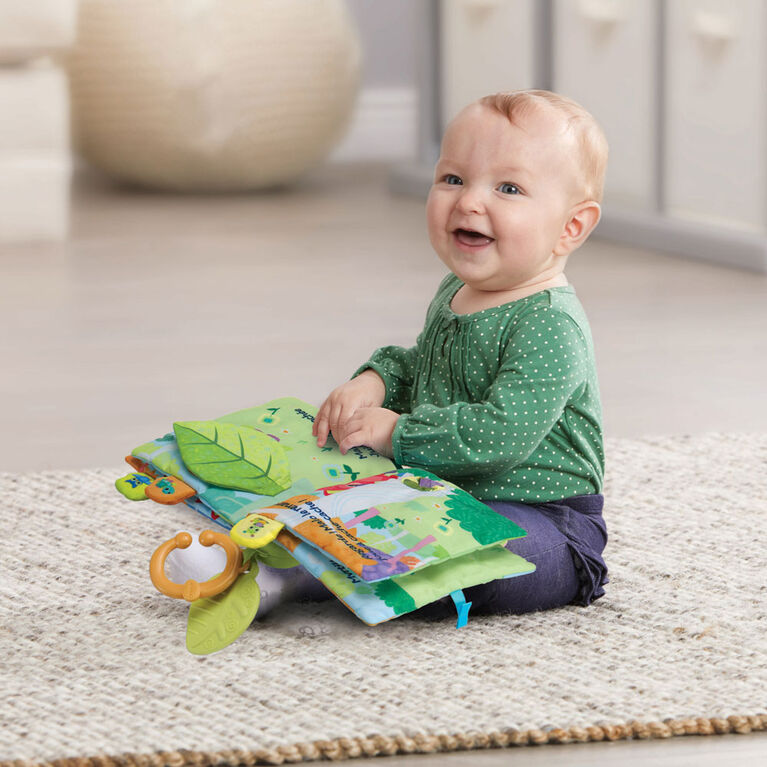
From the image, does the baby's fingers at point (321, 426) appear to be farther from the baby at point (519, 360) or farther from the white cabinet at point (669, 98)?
the white cabinet at point (669, 98)

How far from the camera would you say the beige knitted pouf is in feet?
8.49

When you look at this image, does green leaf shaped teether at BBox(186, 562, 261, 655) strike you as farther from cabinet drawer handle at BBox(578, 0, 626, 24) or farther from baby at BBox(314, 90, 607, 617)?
cabinet drawer handle at BBox(578, 0, 626, 24)

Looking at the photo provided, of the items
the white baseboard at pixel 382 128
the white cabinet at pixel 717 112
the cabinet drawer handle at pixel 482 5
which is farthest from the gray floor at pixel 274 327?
the white baseboard at pixel 382 128

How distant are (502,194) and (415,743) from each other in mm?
358

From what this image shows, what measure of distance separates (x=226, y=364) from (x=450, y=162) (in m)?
0.68

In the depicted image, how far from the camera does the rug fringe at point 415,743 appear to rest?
0.64 metres

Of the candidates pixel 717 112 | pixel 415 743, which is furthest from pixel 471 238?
pixel 717 112

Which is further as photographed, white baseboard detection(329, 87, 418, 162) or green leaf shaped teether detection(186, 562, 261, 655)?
white baseboard detection(329, 87, 418, 162)

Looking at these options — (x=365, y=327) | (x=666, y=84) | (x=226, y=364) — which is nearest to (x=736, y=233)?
(x=666, y=84)

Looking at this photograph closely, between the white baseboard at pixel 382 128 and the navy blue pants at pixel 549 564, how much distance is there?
8.38 ft

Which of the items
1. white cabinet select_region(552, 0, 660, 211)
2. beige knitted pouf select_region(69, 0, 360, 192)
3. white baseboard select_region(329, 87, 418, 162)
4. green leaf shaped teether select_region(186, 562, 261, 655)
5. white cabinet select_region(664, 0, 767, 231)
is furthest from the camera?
white baseboard select_region(329, 87, 418, 162)

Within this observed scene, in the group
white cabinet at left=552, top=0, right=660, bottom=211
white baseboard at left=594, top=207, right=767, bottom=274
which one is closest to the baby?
white baseboard at left=594, top=207, right=767, bottom=274

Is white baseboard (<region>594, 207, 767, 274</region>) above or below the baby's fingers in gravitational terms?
below

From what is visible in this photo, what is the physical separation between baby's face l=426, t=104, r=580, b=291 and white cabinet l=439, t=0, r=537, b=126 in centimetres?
164
